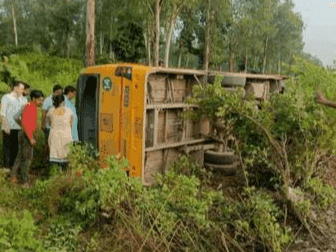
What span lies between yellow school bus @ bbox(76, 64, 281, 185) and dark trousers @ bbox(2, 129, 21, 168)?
1222 mm

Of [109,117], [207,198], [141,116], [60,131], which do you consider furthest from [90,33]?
[207,198]

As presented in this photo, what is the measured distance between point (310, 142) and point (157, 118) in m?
2.50

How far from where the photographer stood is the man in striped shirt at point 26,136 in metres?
6.85

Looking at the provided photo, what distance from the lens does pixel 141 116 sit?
257 inches

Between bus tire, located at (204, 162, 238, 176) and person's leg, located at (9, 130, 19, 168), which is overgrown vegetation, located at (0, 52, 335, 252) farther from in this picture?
person's leg, located at (9, 130, 19, 168)

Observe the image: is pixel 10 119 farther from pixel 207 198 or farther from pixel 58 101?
pixel 207 198

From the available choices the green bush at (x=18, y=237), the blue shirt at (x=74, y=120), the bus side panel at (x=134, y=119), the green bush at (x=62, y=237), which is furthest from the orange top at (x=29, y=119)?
the green bush at (x=18, y=237)

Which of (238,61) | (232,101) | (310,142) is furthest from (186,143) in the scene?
(238,61)

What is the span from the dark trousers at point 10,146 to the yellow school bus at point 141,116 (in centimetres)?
122

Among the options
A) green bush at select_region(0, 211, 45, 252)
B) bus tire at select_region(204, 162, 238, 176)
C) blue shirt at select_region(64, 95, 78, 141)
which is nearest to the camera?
green bush at select_region(0, 211, 45, 252)

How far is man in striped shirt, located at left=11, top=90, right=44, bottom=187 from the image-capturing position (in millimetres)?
6852

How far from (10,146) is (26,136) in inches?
37.7

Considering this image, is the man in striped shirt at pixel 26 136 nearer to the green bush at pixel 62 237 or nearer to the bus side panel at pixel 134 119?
the bus side panel at pixel 134 119

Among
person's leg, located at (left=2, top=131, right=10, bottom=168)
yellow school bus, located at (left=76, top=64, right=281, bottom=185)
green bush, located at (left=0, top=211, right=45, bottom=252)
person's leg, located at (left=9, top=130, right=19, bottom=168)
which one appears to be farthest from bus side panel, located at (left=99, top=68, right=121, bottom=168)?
green bush, located at (left=0, top=211, right=45, bottom=252)
